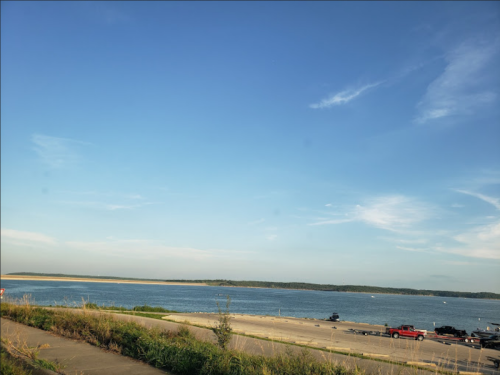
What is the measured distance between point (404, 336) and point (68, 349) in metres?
27.1

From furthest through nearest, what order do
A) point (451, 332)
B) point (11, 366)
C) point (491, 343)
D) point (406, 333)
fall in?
point (451, 332) < point (406, 333) < point (491, 343) < point (11, 366)

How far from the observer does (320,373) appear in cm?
780

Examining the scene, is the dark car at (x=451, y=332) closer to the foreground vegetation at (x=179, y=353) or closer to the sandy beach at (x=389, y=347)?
the sandy beach at (x=389, y=347)

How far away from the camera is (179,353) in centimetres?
950

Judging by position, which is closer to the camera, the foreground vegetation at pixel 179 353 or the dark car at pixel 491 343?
the foreground vegetation at pixel 179 353

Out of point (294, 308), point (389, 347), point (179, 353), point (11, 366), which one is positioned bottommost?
point (294, 308)

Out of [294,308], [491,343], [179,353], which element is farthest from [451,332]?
[294,308]

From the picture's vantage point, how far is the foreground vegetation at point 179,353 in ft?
26.7

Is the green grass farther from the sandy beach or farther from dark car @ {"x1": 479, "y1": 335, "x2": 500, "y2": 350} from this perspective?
dark car @ {"x1": 479, "y1": 335, "x2": 500, "y2": 350}

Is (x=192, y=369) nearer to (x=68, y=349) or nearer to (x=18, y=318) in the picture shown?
(x=68, y=349)

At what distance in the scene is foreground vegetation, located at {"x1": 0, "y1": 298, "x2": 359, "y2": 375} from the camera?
815cm

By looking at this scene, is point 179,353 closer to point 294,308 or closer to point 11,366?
point 11,366

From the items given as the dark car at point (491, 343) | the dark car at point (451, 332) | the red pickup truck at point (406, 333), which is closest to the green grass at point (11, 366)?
the red pickup truck at point (406, 333)

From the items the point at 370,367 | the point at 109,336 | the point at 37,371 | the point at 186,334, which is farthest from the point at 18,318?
the point at 370,367
